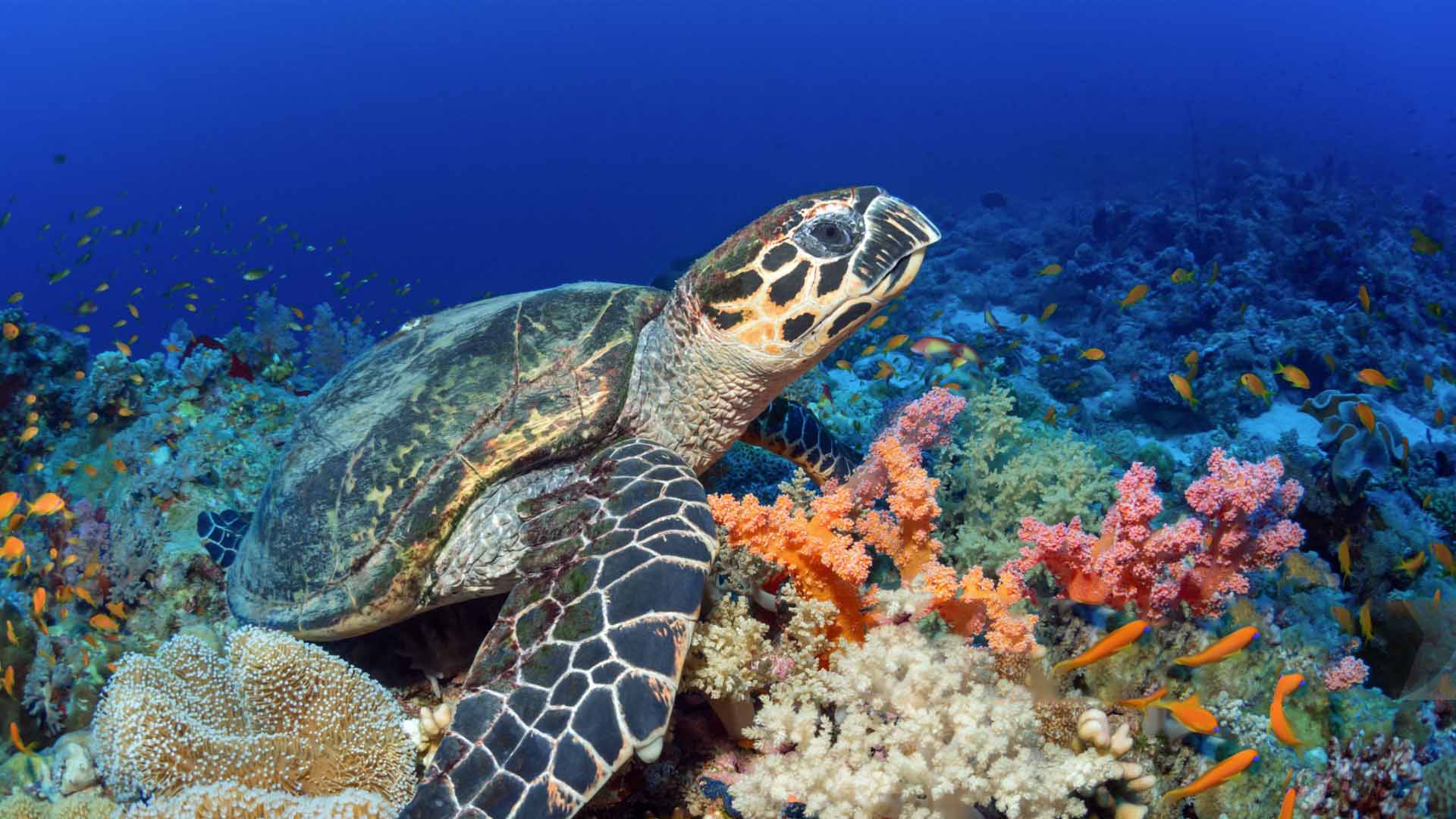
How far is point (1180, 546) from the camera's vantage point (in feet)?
6.95

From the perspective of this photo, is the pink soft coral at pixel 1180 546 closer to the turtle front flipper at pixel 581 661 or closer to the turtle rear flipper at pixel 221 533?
the turtle front flipper at pixel 581 661

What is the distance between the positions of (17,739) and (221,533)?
4.51ft

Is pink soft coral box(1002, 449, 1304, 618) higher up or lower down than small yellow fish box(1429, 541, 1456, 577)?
higher up

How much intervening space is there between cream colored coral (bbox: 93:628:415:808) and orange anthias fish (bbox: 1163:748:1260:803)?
7.43 ft

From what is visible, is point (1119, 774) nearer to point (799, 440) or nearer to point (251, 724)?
point (799, 440)

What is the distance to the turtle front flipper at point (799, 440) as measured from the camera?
3.63 meters

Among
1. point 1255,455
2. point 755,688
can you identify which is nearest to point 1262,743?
point 755,688

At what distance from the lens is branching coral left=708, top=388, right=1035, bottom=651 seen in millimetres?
2055

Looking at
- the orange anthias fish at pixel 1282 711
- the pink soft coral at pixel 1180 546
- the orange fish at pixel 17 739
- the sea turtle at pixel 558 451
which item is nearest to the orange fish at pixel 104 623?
the orange fish at pixel 17 739

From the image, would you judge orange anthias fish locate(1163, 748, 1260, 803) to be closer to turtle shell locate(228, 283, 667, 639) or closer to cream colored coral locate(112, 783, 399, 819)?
cream colored coral locate(112, 783, 399, 819)

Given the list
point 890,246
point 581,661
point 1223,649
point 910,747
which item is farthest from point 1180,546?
point 581,661

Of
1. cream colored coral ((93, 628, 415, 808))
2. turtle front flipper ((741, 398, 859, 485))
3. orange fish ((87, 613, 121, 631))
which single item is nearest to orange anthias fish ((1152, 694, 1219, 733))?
turtle front flipper ((741, 398, 859, 485))

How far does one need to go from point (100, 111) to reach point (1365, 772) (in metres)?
146

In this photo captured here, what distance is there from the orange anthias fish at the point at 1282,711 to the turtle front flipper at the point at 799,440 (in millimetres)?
1986
